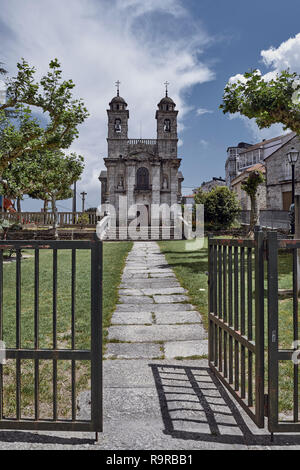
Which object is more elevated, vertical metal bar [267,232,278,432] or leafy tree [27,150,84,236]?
leafy tree [27,150,84,236]

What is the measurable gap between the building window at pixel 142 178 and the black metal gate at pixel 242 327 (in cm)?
3488

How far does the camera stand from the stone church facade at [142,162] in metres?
37.3

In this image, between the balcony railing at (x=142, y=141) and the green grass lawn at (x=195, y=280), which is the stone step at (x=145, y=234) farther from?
the balcony railing at (x=142, y=141)

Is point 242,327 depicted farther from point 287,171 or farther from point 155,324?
point 287,171

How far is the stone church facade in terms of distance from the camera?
37281 mm

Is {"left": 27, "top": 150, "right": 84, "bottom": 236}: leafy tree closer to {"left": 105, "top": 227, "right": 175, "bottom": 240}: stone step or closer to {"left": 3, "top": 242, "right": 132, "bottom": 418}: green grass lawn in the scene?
{"left": 105, "top": 227, "right": 175, "bottom": 240}: stone step

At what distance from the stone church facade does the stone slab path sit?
30.0m

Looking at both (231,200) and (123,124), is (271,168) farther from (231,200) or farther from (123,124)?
(123,124)

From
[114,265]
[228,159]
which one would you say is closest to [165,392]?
[114,265]

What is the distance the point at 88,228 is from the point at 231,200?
35.9 feet

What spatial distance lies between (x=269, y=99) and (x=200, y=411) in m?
7.52

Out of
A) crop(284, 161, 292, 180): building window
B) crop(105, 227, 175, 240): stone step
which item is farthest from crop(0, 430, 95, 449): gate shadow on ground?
crop(284, 161, 292, 180): building window

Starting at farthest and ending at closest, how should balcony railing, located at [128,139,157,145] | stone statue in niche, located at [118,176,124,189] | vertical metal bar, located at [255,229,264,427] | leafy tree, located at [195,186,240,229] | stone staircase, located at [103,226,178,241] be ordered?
1. balcony railing, located at [128,139,157,145]
2. stone statue in niche, located at [118,176,124,189]
3. stone staircase, located at [103,226,178,241]
4. leafy tree, located at [195,186,240,229]
5. vertical metal bar, located at [255,229,264,427]

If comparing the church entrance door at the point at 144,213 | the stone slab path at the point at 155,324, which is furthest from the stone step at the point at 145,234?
the stone slab path at the point at 155,324
